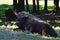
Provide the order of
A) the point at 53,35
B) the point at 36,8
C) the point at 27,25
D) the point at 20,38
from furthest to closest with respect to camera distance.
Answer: the point at 36,8 → the point at 27,25 → the point at 53,35 → the point at 20,38

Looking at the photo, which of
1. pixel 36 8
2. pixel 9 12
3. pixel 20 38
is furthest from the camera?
pixel 36 8

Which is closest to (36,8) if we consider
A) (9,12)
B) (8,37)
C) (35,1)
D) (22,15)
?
(35,1)

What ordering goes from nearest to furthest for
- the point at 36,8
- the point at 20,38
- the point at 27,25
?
1. the point at 20,38
2. the point at 27,25
3. the point at 36,8

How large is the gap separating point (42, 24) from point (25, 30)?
3.00ft

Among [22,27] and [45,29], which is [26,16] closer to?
[22,27]

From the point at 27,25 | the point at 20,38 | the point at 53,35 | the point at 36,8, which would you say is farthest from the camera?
the point at 36,8

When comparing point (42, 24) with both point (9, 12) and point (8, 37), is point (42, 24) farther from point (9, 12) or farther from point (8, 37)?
point (9, 12)

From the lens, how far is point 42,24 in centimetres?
851

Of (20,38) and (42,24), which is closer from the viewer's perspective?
(20,38)

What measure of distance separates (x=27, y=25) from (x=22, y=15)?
48cm

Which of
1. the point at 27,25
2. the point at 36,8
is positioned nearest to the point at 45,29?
the point at 27,25

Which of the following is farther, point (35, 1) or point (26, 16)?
point (35, 1)

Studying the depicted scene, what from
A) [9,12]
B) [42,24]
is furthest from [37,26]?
[9,12]

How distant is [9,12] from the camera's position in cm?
1781
